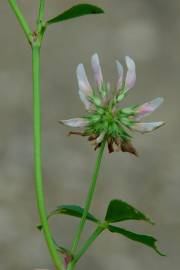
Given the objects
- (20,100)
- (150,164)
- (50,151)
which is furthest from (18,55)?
(150,164)

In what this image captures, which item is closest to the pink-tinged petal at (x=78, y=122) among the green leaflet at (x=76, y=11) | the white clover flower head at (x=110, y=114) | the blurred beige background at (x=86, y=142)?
the white clover flower head at (x=110, y=114)

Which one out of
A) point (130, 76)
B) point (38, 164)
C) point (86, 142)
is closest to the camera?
point (38, 164)

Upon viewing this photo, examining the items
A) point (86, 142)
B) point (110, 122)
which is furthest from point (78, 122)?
point (86, 142)

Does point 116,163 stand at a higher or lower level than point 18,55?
lower

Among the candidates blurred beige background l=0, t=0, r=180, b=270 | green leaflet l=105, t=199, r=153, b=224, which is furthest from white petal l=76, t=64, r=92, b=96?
blurred beige background l=0, t=0, r=180, b=270

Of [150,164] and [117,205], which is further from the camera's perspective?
[150,164]

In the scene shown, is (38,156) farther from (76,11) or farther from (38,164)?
(76,11)

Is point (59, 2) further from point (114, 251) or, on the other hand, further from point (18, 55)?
point (114, 251)
